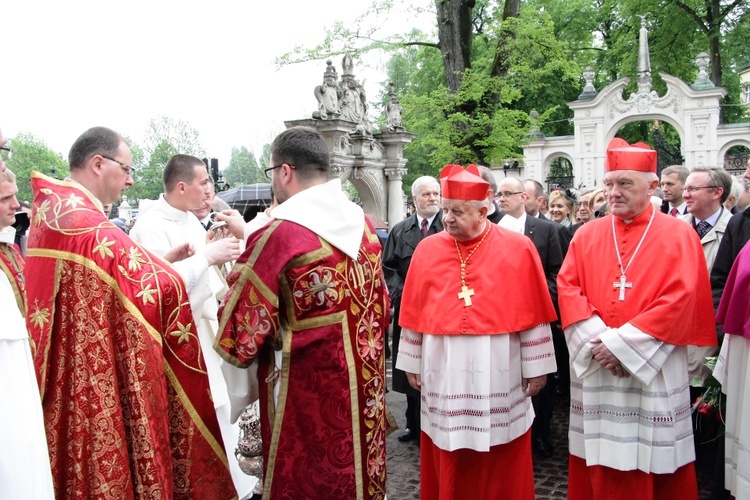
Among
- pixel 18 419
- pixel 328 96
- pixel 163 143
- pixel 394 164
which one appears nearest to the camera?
pixel 18 419

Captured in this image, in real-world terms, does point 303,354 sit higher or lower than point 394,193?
lower

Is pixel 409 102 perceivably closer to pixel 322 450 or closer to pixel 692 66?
pixel 322 450

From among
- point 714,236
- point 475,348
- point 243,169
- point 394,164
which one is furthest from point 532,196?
point 243,169

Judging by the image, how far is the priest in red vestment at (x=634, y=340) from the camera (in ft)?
11.8

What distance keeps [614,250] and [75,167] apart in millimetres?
2958

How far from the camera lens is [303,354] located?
123 inches

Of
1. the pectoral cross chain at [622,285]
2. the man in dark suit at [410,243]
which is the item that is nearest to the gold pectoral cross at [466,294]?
the pectoral cross chain at [622,285]

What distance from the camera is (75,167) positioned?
11.1ft

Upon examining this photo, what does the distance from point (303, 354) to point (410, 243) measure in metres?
3.04

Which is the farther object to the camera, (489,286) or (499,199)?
(499,199)

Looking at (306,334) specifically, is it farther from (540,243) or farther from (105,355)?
(540,243)

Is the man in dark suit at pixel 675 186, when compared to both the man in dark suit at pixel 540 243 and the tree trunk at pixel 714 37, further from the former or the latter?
the tree trunk at pixel 714 37

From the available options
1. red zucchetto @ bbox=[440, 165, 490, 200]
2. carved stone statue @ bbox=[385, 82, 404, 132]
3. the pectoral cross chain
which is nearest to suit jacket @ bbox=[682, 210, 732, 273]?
the pectoral cross chain

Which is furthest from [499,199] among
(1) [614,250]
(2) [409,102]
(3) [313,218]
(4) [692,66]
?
(4) [692,66]
